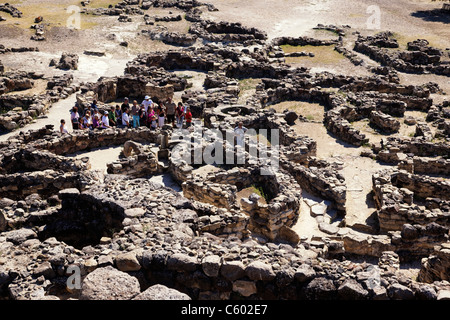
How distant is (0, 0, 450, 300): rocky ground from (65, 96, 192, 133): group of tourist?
1260mm

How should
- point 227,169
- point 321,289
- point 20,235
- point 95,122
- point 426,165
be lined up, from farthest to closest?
point 95,122, point 426,165, point 227,169, point 20,235, point 321,289

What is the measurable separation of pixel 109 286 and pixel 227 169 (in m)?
10.7

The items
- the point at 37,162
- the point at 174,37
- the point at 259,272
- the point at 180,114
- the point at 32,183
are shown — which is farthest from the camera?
the point at 174,37

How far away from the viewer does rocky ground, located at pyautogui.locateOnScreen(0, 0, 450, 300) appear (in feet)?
35.1

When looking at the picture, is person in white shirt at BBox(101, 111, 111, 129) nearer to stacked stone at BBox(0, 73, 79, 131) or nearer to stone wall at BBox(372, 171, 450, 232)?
stacked stone at BBox(0, 73, 79, 131)

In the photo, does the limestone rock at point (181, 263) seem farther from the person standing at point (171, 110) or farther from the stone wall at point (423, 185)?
the person standing at point (171, 110)

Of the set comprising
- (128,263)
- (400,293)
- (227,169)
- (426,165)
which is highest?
(400,293)

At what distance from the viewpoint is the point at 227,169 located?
19.8 metres

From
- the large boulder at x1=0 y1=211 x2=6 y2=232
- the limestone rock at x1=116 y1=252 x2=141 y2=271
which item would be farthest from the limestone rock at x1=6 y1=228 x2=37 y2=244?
the limestone rock at x1=116 y1=252 x2=141 y2=271

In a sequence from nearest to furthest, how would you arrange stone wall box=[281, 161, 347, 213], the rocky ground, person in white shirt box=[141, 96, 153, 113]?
the rocky ground → stone wall box=[281, 161, 347, 213] → person in white shirt box=[141, 96, 153, 113]

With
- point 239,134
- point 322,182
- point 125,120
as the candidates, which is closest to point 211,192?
point 322,182

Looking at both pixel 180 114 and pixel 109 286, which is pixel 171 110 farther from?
pixel 109 286

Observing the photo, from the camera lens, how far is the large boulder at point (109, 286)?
9516 millimetres

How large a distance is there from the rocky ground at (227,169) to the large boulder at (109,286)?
3 cm
